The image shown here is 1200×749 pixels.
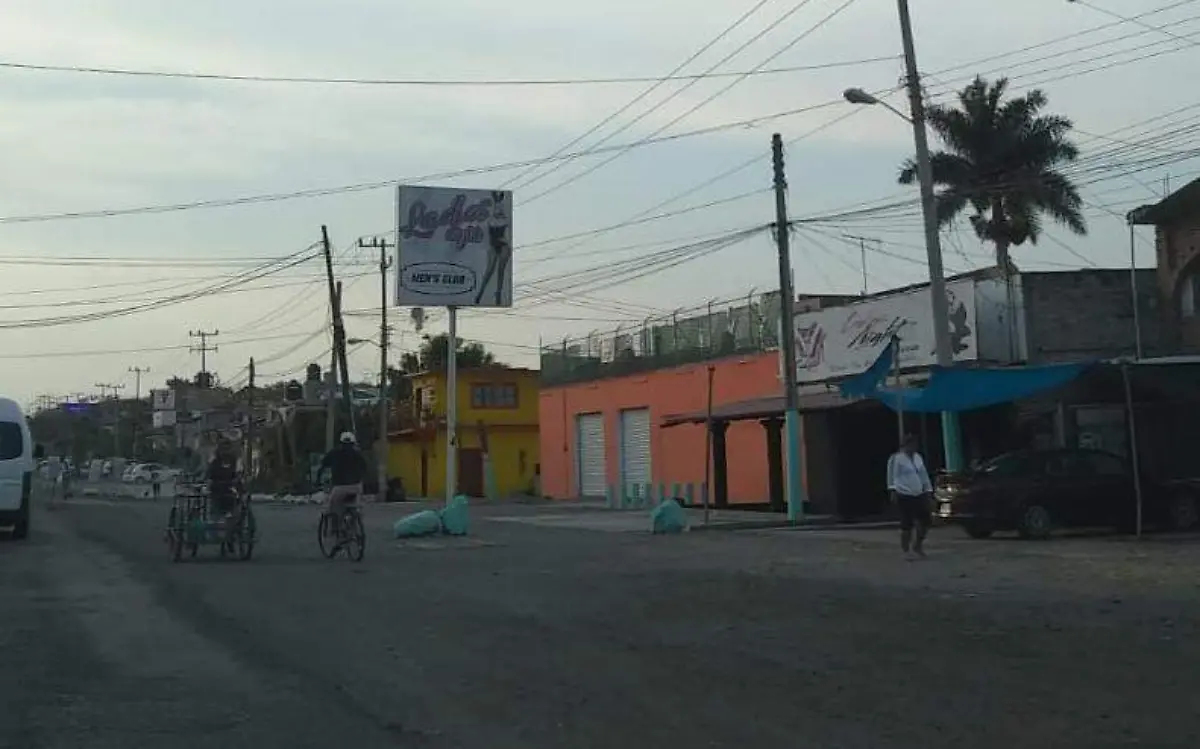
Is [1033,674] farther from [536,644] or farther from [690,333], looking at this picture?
[690,333]

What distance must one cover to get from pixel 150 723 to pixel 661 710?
121 inches

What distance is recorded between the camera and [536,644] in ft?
39.7

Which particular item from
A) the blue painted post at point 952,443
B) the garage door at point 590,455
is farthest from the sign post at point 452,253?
the garage door at point 590,455

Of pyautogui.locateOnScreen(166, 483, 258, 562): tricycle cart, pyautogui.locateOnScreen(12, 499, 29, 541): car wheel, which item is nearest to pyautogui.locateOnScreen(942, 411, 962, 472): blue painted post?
pyautogui.locateOnScreen(166, 483, 258, 562): tricycle cart

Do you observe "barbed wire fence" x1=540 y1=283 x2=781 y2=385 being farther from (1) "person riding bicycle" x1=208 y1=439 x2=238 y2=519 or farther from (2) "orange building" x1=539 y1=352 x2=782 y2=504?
(1) "person riding bicycle" x1=208 y1=439 x2=238 y2=519

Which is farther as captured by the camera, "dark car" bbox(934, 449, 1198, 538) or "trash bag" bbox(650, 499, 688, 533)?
"trash bag" bbox(650, 499, 688, 533)

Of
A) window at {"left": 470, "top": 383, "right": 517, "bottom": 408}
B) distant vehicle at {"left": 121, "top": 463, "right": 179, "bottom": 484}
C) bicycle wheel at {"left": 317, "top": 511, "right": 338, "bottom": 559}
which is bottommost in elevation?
bicycle wheel at {"left": 317, "top": 511, "right": 338, "bottom": 559}

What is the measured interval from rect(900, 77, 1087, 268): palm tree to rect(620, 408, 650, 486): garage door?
38.8ft

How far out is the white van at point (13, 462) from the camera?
26766 mm

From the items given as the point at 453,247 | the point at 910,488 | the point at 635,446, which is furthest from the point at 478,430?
the point at 910,488

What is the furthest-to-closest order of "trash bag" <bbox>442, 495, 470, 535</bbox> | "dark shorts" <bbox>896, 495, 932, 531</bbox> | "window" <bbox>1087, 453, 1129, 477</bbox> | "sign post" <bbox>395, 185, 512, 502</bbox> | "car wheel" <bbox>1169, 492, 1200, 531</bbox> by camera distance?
"sign post" <bbox>395, 185, 512, 502</bbox> → "trash bag" <bbox>442, 495, 470, 535</bbox> → "car wheel" <bbox>1169, 492, 1200, 531</bbox> → "window" <bbox>1087, 453, 1129, 477</bbox> → "dark shorts" <bbox>896, 495, 932, 531</bbox>

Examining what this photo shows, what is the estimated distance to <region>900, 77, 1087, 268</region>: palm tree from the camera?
49.5m

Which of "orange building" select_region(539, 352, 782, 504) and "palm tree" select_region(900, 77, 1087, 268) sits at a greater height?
"palm tree" select_region(900, 77, 1087, 268)

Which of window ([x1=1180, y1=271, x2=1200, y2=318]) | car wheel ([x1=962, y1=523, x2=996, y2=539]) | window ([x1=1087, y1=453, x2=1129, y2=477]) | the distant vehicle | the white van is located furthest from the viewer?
the distant vehicle
